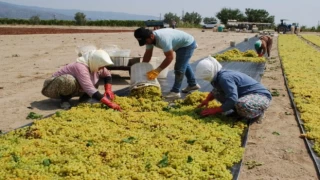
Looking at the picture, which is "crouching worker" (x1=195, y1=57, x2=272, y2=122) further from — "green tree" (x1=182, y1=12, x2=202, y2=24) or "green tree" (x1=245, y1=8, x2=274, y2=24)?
"green tree" (x1=182, y1=12, x2=202, y2=24)

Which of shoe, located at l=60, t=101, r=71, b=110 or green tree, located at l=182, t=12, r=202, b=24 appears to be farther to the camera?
green tree, located at l=182, t=12, r=202, b=24

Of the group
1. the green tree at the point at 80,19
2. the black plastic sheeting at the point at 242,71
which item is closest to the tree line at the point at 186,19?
the green tree at the point at 80,19

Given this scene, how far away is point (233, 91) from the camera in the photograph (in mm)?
4773

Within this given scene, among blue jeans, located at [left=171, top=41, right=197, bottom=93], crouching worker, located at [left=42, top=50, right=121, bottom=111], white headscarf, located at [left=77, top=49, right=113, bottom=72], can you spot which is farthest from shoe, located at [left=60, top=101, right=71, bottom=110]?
blue jeans, located at [left=171, top=41, right=197, bottom=93]

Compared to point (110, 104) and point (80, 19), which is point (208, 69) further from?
point (80, 19)

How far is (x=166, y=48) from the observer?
5.79 meters

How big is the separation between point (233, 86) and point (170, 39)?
62.7 inches

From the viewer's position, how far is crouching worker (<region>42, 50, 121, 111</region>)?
5.52 metres

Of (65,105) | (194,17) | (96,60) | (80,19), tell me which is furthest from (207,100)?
(194,17)

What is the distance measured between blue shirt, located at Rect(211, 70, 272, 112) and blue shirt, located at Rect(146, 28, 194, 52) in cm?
120

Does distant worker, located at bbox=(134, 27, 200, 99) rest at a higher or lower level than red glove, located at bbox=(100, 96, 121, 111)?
higher

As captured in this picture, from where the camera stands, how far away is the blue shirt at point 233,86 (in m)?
4.77

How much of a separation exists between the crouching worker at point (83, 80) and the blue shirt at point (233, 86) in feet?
5.48

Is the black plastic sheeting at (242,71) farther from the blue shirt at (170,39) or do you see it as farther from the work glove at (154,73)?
the blue shirt at (170,39)
